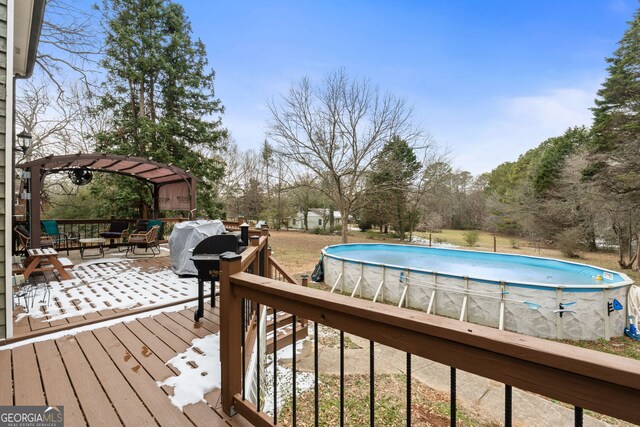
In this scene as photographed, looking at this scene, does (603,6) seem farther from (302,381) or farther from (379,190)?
(302,381)

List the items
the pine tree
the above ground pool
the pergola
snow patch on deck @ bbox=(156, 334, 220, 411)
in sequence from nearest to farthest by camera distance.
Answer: snow patch on deck @ bbox=(156, 334, 220, 411) → the pergola → the above ground pool → the pine tree

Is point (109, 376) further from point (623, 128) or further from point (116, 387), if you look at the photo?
point (623, 128)

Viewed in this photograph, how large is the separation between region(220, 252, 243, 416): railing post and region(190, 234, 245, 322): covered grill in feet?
4.74

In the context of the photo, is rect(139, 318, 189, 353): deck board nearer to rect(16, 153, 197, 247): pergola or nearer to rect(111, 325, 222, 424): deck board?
rect(111, 325, 222, 424): deck board

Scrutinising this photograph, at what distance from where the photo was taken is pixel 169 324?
315 centimetres

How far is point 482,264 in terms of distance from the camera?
479 inches

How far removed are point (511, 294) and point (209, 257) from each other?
6.88 m

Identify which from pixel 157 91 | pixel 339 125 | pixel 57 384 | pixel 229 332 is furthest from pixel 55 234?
pixel 339 125

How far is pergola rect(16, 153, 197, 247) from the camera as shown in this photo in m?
5.38

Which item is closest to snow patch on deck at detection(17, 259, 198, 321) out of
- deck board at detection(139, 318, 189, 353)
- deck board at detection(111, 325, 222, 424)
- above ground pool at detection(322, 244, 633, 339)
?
deck board at detection(139, 318, 189, 353)

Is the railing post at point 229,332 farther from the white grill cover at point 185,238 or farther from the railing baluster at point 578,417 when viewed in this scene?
the white grill cover at point 185,238

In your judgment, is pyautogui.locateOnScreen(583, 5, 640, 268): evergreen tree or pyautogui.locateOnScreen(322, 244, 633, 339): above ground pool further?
pyautogui.locateOnScreen(583, 5, 640, 268): evergreen tree

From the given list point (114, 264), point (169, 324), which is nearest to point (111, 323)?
point (169, 324)

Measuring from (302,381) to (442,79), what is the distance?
49.1 ft
